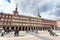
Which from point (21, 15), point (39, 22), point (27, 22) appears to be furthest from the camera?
point (39, 22)

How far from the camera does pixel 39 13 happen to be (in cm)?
707

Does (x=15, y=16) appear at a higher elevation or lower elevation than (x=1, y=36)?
higher

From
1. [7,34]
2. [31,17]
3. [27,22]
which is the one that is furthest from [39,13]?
[7,34]

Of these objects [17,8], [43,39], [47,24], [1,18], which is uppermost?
[17,8]

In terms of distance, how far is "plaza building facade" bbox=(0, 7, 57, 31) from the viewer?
651 centimetres

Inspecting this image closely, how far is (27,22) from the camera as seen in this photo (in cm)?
747

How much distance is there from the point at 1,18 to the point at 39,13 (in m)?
3.09

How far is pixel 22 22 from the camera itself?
7.33 metres

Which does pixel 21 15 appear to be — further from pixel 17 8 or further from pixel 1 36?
pixel 1 36

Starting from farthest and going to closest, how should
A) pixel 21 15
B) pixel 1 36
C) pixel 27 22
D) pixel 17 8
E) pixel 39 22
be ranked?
1. pixel 39 22
2. pixel 27 22
3. pixel 21 15
4. pixel 17 8
5. pixel 1 36

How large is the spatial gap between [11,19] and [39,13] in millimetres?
2377

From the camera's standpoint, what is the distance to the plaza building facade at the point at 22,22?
6510 millimetres

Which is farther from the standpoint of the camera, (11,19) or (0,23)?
(11,19)

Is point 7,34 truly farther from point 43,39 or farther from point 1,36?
point 43,39
